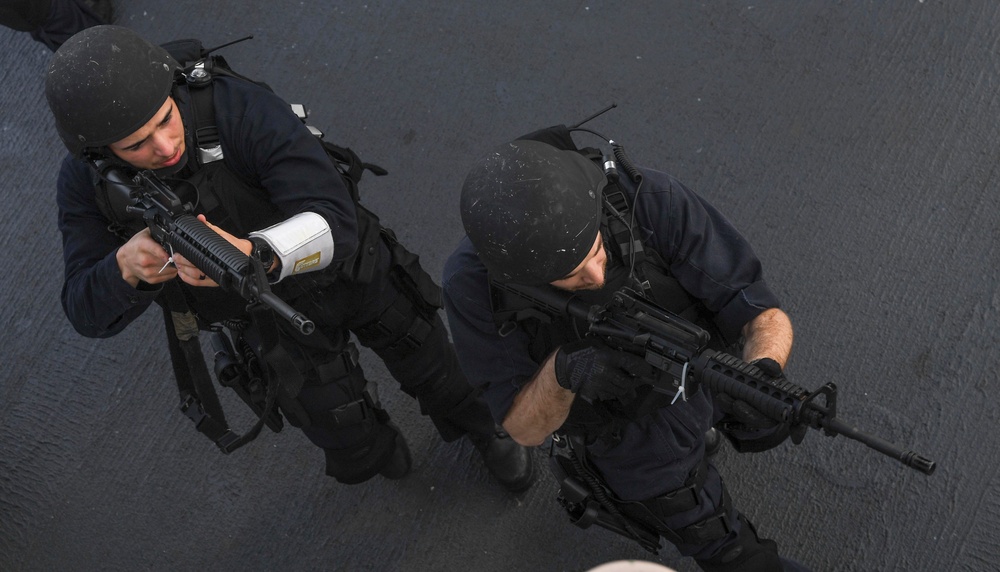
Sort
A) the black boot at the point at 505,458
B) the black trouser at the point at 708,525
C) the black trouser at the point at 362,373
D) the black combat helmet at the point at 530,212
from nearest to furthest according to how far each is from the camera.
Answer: the black combat helmet at the point at 530,212 → the black trouser at the point at 708,525 → the black trouser at the point at 362,373 → the black boot at the point at 505,458

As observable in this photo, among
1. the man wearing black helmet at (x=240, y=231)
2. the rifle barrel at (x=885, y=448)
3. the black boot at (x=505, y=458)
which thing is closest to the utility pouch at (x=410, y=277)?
the man wearing black helmet at (x=240, y=231)

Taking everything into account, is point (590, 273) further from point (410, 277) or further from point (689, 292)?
point (410, 277)

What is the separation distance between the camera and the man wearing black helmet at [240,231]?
2369mm

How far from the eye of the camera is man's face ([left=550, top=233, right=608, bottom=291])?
2.15 meters

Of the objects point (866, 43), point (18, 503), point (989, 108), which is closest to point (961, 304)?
point (989, 108)

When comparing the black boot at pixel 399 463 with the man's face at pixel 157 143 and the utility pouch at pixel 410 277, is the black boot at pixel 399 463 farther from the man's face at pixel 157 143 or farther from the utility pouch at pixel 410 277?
the man's face at pixel 157 143

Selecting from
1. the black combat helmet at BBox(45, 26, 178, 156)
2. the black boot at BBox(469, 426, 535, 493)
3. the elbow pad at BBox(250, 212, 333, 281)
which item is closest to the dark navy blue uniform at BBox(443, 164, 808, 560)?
the elbow pad at BBox(250, 212, 333, 281)

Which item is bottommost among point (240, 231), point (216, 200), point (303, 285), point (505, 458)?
point (505, 458)

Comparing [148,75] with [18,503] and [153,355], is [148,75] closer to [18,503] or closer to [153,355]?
[153,355]

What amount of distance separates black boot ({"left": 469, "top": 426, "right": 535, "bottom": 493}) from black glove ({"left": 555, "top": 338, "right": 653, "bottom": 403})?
1.10 m

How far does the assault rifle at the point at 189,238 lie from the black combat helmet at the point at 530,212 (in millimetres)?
450

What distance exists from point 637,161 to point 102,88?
2.15 metres

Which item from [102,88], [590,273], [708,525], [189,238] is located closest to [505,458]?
[708,525]

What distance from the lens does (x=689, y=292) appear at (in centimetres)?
240
